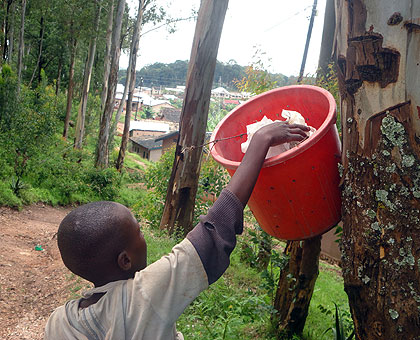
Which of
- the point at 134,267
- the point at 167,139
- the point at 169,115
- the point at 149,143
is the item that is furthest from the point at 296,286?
the point at 169,115

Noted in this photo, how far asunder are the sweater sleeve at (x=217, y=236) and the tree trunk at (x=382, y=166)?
1.61 feet

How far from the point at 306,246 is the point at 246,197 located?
158cm

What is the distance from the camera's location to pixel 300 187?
163cm

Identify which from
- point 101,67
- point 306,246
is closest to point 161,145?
point 101,67

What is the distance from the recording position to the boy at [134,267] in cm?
125

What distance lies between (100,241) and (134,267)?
0.53 feet

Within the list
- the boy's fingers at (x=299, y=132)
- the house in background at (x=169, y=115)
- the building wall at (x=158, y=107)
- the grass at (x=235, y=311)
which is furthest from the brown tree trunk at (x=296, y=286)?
the building wall at (x=158, y=107)

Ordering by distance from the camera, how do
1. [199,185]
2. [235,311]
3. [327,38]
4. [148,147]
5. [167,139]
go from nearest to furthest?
[235,311] → [327,38] → [199,185] → [167,139] → [148,147]

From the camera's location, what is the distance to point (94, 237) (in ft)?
4.25

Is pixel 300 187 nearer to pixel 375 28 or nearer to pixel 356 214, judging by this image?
pixel 356 214

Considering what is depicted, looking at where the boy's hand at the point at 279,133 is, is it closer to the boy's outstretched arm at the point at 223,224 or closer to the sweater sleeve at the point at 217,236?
the boy's outstretched arm at the point at 223,224

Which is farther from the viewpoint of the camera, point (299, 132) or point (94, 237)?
point (299, 132)

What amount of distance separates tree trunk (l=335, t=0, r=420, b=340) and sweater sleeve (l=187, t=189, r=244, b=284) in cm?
49

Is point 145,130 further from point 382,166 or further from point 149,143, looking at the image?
point 382,166
